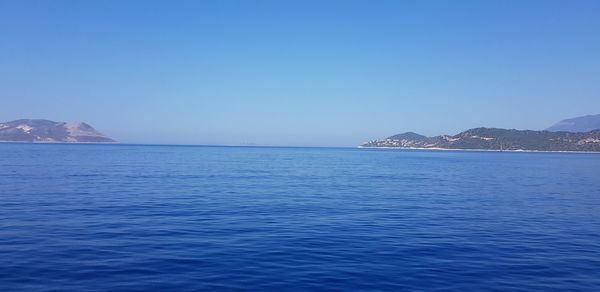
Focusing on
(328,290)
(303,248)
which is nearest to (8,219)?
(303,248)

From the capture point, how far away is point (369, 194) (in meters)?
44.8

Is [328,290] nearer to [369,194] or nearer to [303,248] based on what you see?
[303,248]

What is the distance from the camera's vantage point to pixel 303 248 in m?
20.3

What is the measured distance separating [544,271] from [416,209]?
17.2 metres

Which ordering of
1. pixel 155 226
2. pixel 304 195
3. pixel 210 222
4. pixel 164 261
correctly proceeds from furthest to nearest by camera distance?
1. pixel 304 195
2. pixel 210 222
3. pixel 155 226
4. pixel 164 261

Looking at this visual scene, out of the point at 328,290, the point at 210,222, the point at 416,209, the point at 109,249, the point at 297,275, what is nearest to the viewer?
the point at 328,290

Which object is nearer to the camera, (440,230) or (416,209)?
(440,230)

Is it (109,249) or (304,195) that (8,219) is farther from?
(304,195)

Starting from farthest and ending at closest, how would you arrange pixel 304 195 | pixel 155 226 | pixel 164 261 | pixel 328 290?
pixel 304 195 < pixel 155 226 < pixel 164 261 < pixel 328 290

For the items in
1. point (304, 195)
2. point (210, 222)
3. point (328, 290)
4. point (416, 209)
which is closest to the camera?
point (328, 290)

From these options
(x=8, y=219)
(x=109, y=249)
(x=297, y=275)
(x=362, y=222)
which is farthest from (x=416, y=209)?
(x=8, y=219)

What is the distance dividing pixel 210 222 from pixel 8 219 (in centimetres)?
1144

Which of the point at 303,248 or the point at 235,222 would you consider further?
the point at 235,222

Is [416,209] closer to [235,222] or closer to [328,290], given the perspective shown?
[235,222]
